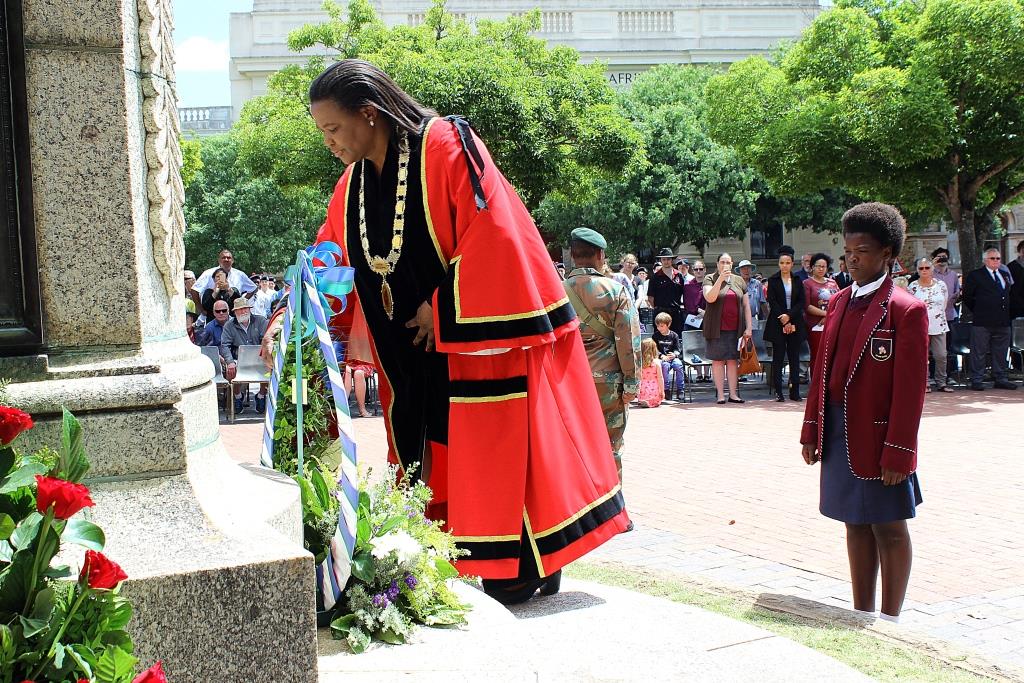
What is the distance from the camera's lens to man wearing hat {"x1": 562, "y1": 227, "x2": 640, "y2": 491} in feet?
23.3

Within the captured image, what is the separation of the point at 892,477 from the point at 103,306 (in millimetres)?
3416

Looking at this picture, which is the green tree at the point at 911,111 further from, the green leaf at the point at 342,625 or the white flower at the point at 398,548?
the green leaf at the point at 342,625

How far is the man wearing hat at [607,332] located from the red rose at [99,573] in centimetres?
497

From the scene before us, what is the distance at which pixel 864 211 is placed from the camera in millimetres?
5043

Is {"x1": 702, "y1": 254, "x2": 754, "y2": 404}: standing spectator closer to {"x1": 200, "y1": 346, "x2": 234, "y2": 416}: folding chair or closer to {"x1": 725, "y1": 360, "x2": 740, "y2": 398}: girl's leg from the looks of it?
{"x1": 725, "y1": 360, "x2": 740, "y2": 398}: girl's leg

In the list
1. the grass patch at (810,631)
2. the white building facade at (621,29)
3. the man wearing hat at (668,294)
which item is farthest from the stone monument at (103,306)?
the white building facade at (621,29)

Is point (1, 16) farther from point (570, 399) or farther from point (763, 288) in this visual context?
point (763, 288)

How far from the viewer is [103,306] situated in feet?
10.1

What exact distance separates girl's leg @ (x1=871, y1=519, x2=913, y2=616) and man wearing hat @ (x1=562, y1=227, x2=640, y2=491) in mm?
2304

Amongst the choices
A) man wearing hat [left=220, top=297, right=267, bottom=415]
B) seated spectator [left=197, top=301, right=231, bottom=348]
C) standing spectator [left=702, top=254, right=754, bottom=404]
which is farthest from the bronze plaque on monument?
standing spectator [left=702, top=254, right=754, bottom=404]

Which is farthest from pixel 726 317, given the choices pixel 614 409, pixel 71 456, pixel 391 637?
pixel 71 456

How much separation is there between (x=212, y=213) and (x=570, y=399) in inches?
1649

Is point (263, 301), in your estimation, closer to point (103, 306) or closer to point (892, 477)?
point (892, 477)

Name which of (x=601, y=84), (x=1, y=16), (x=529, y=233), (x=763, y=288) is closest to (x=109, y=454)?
(x=1, y=16)
